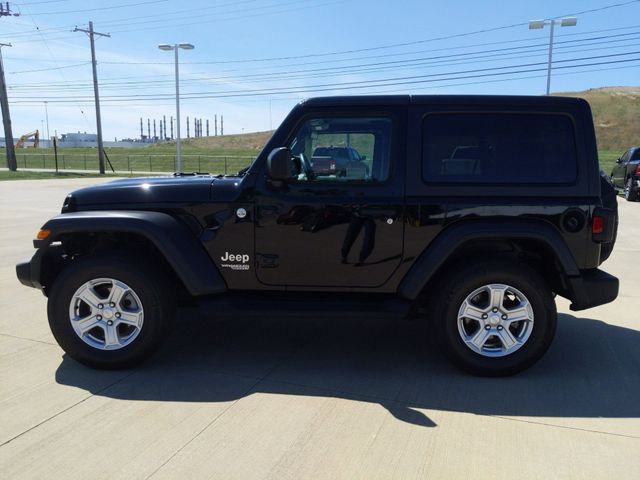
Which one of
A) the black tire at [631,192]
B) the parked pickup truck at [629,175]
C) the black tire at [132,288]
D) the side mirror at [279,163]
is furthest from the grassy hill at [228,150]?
the black tire at [132,288]

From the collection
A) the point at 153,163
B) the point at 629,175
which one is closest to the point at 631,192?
the point at 629,175

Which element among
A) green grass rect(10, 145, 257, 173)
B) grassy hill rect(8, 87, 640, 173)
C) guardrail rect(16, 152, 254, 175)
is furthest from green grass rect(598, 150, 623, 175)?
guardrail rect(16, 152, 254, 175)

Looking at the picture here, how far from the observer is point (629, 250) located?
8352 millimetres

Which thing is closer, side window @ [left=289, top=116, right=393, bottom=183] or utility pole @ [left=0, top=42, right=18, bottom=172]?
side window @ [left=289, top=116, right=393, bottom=183]

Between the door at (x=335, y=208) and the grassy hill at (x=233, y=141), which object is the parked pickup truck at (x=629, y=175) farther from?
the grassy hill at (x=233, y=141)

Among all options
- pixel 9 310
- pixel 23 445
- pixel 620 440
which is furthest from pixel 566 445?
pixel 9 310

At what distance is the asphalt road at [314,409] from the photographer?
8.74ft

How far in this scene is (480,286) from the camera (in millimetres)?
3625

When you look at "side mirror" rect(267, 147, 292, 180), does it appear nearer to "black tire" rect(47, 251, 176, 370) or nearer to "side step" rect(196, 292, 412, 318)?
"side step" rect(196, 292, 412, 318)

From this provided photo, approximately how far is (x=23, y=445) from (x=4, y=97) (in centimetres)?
3883

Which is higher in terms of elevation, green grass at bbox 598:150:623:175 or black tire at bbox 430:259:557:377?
green grass at bbox 598:150:623:175

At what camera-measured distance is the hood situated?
3760 millimetres

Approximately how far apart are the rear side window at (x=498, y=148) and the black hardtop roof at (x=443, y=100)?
0.29 feet

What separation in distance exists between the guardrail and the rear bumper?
35734 millimetres
